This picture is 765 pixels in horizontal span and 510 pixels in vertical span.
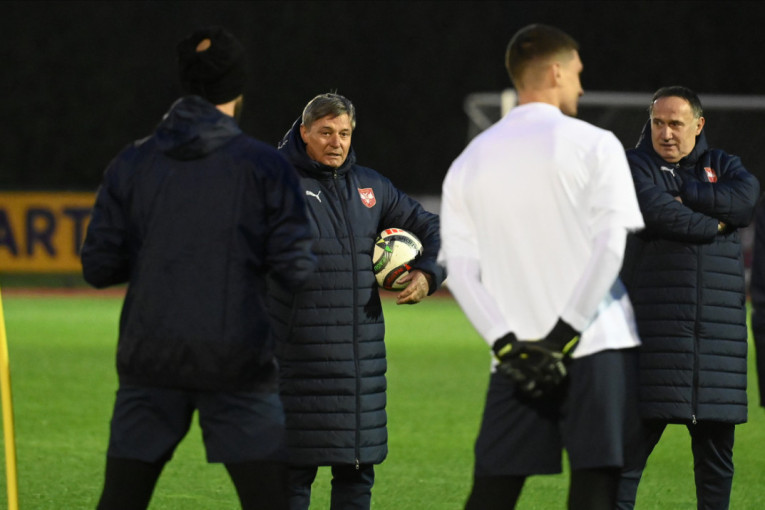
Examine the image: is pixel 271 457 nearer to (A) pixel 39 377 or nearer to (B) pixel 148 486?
(B) pixel 148 486

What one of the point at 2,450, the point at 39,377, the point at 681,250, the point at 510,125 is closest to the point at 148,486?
the point at 510,125

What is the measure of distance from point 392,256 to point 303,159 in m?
0.59

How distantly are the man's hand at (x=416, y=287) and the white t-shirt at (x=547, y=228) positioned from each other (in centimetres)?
148

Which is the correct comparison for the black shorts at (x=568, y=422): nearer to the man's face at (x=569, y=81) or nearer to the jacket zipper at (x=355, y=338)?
the man's face at (x=569, y=81)

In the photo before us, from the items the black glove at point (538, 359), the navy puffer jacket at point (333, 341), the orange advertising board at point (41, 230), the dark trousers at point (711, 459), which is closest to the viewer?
the black glove at point (538, 359)

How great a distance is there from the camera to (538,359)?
166 inches

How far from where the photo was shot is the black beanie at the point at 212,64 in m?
4.38

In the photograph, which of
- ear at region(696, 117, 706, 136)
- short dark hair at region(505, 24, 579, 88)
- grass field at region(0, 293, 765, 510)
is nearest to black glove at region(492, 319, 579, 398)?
short dark hair at region(505, 24, 579, 88)

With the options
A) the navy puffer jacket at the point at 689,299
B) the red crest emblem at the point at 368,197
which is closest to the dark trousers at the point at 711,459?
the navy puffer jacket at the point at 689,299

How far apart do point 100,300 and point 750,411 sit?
15329mm

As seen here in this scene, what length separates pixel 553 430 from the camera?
4371mm

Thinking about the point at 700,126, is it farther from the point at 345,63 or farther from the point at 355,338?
the point at 345,63

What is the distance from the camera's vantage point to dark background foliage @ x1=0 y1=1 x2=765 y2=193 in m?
33.7

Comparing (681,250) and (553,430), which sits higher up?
(681,250)
